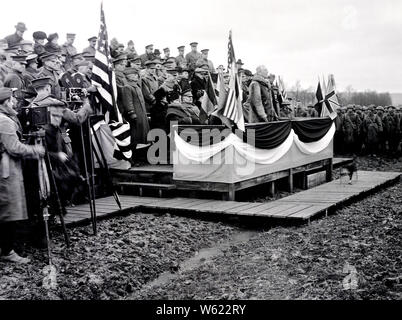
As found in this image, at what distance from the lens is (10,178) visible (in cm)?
727

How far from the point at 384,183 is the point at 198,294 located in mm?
10096

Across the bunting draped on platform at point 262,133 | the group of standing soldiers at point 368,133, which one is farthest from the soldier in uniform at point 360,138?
the bunting draped on platform at point 262,133

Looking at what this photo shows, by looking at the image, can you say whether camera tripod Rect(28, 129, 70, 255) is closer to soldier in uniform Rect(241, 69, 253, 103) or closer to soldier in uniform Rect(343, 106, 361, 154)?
soldier in uniform Rect(241, 69, 253, 103)

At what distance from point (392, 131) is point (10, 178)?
834 inches

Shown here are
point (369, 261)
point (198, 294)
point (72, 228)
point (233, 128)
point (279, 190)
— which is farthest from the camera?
point (279, 190)

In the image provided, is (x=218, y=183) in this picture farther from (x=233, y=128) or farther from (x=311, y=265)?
(x=311, y=265)

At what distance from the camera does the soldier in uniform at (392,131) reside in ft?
82.7

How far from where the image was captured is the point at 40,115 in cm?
763

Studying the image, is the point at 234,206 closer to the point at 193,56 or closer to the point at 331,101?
the point at 331,101

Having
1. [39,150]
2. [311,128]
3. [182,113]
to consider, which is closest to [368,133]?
[311,128]

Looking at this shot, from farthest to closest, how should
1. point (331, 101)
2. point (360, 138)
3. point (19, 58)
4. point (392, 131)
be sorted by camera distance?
point (392, 131)
point (360, 138)
point (331, 101)
point (19, 58)

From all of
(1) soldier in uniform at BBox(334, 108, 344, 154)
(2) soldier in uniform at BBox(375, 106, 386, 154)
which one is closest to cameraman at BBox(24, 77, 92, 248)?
(1) soldier in uniform at BBox(334, 108, 344, 154)

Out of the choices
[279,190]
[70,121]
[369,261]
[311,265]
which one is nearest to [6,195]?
[70,121]

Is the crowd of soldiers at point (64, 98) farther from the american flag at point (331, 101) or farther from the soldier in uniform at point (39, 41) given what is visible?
the american flag at point (331, 101)
